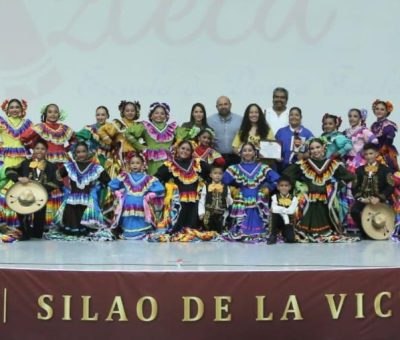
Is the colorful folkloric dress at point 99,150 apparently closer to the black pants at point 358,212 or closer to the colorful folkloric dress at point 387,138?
the black pants at point 358,212

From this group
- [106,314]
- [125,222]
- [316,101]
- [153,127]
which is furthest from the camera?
[316,101]

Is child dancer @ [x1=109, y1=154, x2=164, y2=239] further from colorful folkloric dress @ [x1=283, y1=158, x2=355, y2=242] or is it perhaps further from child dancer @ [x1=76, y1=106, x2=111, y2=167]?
colorful folkloric dress @ [x1=283, y1=158, x2=355, y2=242]

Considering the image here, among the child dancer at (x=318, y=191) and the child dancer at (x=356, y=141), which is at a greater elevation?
the child dancer at (x=356, y=141)

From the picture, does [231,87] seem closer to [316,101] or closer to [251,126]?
[316,101]

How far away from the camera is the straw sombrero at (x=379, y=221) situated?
18.3 ft

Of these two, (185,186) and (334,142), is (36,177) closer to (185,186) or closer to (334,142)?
(185,186)

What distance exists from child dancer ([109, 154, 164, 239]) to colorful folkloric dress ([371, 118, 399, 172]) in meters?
2.02

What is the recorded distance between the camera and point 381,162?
5852 millimetres

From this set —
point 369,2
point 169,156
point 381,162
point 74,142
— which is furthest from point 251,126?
point 369,2

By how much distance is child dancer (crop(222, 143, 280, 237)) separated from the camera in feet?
18.3

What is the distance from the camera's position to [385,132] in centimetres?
614

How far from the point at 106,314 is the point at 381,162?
9.56 ft

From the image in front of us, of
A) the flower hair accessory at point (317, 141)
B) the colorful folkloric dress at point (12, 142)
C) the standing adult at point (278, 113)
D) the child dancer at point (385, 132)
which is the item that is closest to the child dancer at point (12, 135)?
the colorful folkloric dress at point (12, 142)

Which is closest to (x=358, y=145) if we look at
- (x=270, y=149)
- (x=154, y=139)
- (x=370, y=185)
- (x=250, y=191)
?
(x=370, y=185)
